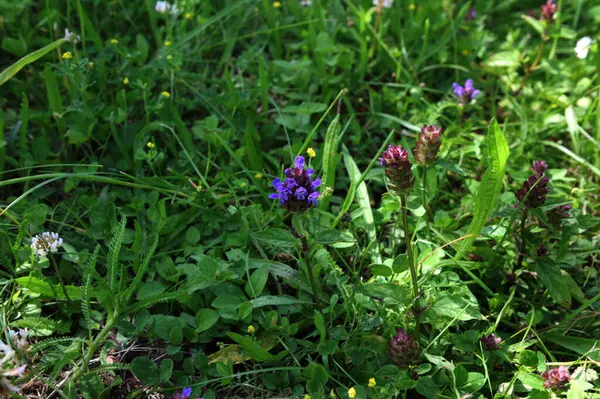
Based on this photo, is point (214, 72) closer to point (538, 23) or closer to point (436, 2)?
point (436, 2)

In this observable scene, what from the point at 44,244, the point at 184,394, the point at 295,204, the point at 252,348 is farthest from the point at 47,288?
the point at 295,204

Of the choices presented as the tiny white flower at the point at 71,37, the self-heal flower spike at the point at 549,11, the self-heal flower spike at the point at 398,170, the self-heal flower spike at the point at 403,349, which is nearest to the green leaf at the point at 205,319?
the self-heal flower spike at the point at 403,349

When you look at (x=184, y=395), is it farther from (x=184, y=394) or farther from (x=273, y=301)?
(x=273, y=301)

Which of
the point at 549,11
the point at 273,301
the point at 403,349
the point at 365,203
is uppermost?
the point at 549,11

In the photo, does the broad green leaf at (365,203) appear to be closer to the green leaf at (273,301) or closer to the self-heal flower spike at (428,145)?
the self-heal flower spike at (428,145)

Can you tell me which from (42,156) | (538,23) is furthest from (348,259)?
(538,23)

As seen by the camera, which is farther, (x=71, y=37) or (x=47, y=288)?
(x=71, y=37)
